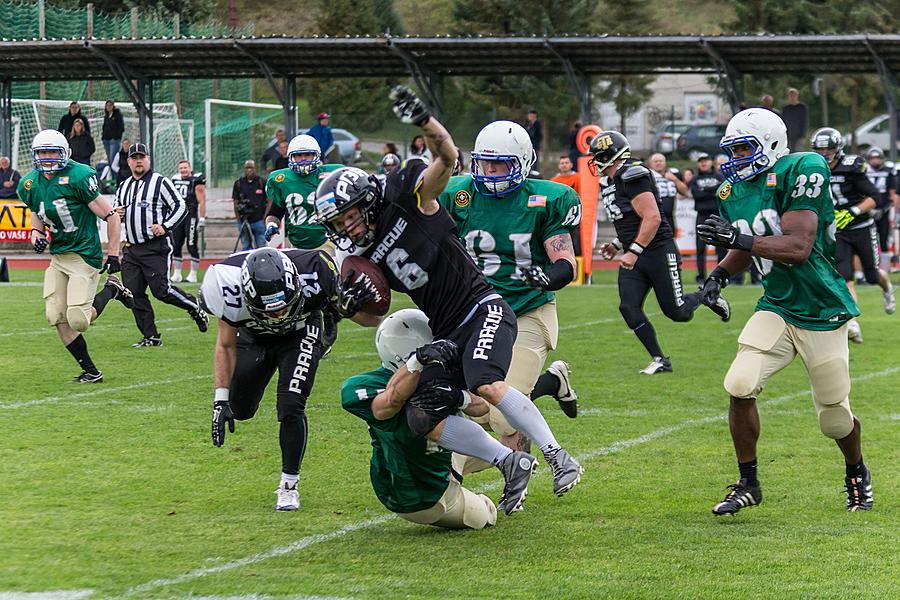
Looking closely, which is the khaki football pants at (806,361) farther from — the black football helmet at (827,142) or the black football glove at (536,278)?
the black football helmet at (827,142)

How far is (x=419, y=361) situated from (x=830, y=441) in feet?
11.4

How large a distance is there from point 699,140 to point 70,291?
24847mm

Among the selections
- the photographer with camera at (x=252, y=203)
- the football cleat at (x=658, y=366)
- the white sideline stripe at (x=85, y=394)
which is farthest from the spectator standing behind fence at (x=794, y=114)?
the white sideline stripe at (x=85, y=394)

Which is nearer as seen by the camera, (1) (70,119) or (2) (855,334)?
(2) (855,334)

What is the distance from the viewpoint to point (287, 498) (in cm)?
598

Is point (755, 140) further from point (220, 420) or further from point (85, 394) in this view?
point (85, 394)

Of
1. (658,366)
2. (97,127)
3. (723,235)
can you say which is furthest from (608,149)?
(97,127)

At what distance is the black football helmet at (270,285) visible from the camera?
5.73m

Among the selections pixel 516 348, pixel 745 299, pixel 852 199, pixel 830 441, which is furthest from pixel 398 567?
pixel 745 299

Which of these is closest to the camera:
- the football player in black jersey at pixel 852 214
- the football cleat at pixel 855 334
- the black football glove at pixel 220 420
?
the black football glove at pixel 220 420

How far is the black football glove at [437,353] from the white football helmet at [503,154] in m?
1.54

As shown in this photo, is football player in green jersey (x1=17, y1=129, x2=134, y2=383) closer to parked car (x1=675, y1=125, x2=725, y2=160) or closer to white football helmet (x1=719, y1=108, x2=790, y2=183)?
white football helmet (x1=719, y1=108, x2=790, y2=183)

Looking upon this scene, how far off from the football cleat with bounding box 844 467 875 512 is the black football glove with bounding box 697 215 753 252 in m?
1.19

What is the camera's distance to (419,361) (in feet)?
17.0
